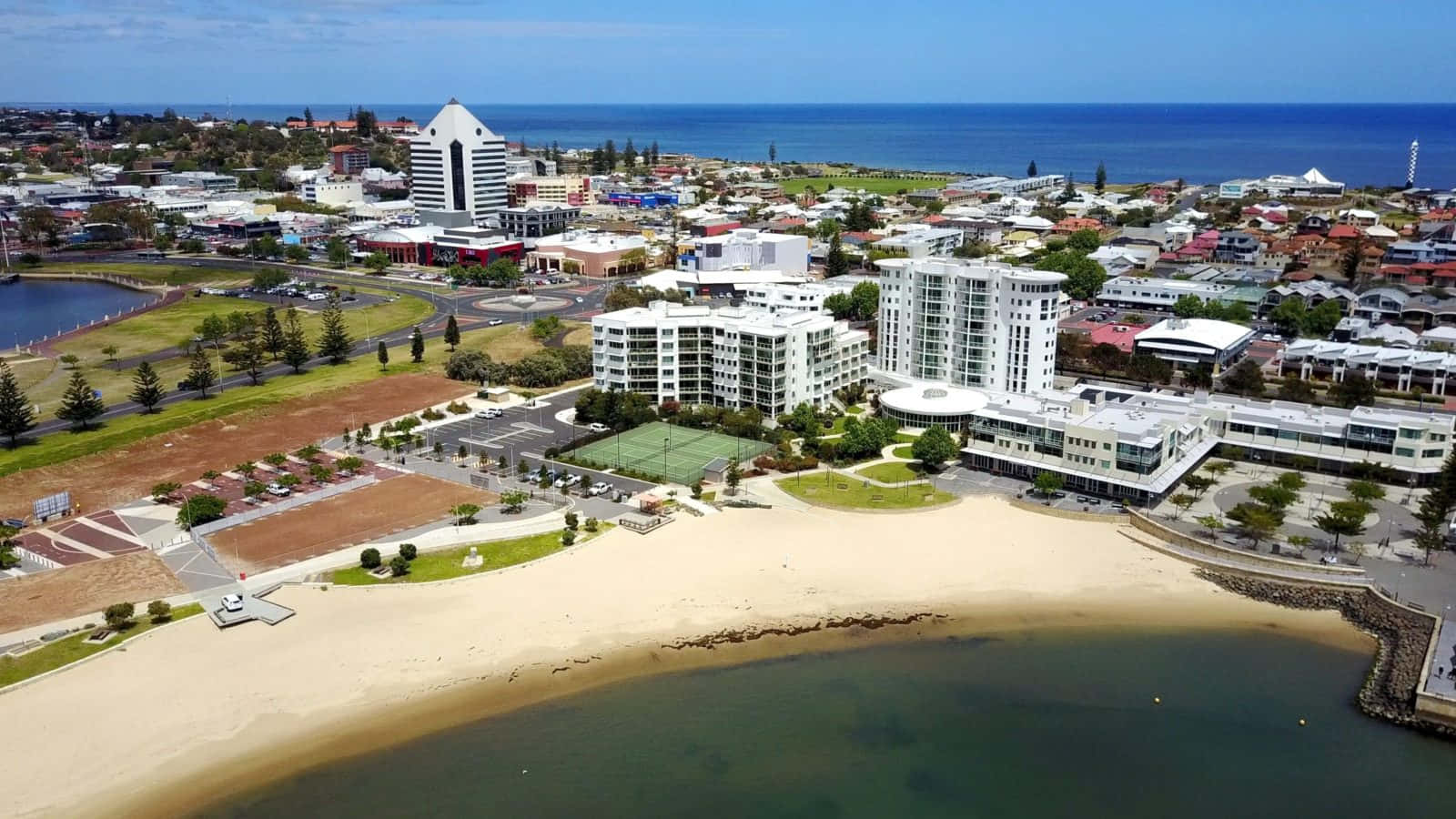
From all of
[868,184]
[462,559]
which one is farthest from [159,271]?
[868,184]

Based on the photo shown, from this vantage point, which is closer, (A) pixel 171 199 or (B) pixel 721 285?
(B) pixel 721 285

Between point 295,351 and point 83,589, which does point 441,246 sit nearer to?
point 295,351

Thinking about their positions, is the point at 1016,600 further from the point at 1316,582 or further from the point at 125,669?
the point at 125,669

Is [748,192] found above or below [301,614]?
above

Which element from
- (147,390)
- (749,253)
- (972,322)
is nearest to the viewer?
(972,322)

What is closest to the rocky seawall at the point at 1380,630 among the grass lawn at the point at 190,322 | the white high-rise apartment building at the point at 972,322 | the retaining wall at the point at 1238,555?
the retaining wall at the point at 1238,555

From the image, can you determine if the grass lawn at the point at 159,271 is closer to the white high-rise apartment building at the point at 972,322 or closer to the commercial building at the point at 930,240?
the commercial building at the point at 930,240

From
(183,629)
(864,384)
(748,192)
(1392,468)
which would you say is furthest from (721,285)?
(748,192)
